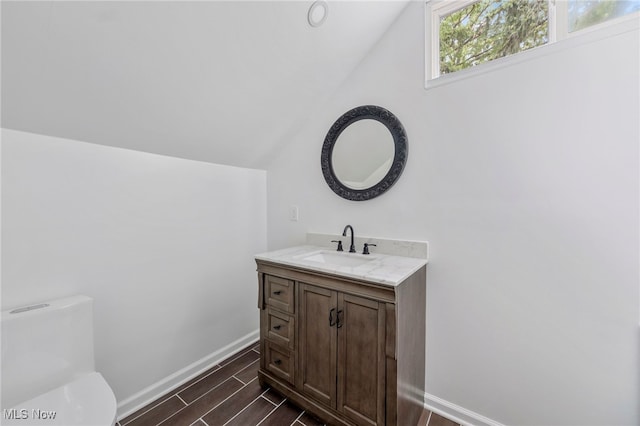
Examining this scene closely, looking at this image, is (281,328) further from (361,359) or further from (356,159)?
(356,159)

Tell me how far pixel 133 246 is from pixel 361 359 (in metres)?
1.55

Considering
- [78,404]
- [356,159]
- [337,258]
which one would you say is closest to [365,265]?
[337,258]

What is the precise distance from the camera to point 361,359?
53.2 inches

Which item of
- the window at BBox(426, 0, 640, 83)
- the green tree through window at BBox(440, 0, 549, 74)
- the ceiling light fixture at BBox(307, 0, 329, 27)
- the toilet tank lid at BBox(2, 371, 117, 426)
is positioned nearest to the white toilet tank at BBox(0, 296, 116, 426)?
the toilet tank lid at BBox(2, 371, 117, 426)

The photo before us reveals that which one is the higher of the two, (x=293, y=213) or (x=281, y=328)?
(x=293, y=213)

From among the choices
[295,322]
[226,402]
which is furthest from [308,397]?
[226,402]

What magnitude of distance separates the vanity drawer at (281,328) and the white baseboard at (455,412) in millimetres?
964

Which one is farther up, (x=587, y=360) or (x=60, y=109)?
(x=60, y=109)

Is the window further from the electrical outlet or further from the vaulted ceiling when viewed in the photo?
the electrical outlet

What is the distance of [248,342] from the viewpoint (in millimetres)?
2404

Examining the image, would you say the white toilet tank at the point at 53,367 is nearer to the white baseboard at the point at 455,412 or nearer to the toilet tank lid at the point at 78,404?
the toilet tank lid at the point at 78,404

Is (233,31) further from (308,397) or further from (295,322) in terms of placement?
(308,397)

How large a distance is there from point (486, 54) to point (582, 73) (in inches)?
19.8

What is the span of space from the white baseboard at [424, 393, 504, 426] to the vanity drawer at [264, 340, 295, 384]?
90 cm
